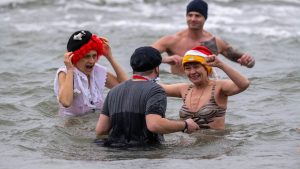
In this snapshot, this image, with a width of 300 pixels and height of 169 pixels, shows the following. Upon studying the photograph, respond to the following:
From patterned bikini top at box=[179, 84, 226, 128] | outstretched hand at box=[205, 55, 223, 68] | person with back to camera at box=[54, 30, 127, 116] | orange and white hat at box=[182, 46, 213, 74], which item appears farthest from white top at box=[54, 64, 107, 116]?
outstretched hand at box=[205, 55, 223, 68]

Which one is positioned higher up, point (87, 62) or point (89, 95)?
point (87, 62)

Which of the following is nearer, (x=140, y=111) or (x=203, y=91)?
(x=140, y=111)

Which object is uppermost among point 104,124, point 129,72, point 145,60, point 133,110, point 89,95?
point 145,60

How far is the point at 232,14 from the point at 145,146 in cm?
1489

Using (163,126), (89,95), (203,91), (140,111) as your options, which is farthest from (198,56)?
(89,95)

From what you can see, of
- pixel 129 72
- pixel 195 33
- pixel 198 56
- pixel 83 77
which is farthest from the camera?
pixel 129 72

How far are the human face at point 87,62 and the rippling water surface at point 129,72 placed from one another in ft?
2.21

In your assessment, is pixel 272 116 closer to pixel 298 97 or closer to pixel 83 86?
pixel 298 97

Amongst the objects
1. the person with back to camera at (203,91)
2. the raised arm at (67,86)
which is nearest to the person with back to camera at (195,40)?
the person with back to camera at (203,91)

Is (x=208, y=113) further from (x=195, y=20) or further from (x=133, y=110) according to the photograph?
(x=195, y=20)

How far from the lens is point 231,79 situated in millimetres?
9336

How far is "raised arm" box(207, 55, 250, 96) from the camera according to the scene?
9086 millimetres

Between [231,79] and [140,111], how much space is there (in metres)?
1.40

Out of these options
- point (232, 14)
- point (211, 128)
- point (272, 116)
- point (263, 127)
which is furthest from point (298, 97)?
point (232, 14)
